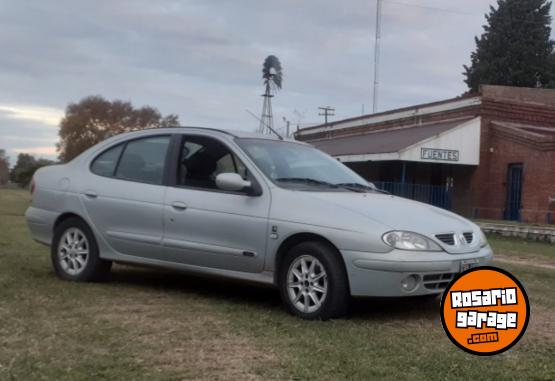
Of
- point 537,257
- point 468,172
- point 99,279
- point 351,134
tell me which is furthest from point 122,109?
point 99,279

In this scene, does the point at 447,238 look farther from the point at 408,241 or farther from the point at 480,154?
the point at 480,154

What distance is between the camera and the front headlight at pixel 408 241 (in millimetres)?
5500

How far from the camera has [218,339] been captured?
504 centimetres

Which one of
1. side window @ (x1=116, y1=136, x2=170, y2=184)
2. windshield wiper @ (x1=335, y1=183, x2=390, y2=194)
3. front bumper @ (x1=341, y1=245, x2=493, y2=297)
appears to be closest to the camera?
front bumper @ (x1=341, y1=245, x2=493, y2=297)

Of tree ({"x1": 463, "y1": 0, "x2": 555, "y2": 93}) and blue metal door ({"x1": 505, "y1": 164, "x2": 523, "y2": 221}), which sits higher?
tree ({"x1": 463, "y1": 0, "x2": 555, "y2": 93})

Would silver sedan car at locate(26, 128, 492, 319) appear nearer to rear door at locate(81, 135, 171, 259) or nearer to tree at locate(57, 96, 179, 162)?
rear door at locate(81, 135, 171, 259)

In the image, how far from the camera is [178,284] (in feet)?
25.0

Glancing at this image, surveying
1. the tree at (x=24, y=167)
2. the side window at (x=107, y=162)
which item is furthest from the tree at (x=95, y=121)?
the side window at (x=107, y=162)

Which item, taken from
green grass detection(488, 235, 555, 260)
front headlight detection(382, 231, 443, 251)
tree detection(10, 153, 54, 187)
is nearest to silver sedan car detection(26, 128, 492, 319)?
front headlight detection(382, 231, 443, 251)

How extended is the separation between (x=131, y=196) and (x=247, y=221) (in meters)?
1.45

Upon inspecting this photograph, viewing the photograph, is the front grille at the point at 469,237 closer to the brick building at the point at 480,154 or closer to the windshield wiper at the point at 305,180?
the windshield wiper at the point at 305,180

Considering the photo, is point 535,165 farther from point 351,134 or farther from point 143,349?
point 143,349

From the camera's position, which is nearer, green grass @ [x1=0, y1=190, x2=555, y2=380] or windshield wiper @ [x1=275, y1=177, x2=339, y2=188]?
green grass @ [x1=0, y1=190, x2=555, y2=380]

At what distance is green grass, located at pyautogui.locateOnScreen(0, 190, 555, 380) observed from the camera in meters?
4.29
